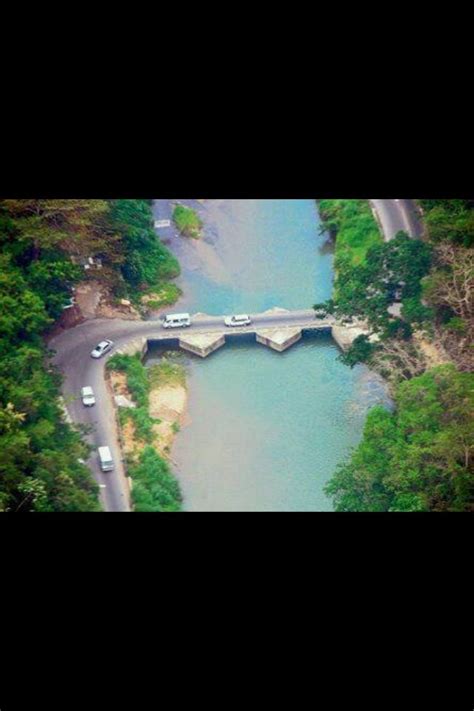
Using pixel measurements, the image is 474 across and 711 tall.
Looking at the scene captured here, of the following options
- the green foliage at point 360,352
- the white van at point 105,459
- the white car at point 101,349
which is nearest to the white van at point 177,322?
the white car at point 101,349

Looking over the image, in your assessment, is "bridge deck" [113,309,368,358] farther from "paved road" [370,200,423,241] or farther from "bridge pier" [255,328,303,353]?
"paved road" [370,200,423,241]

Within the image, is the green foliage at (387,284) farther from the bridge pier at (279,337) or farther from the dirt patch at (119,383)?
the dirt patch at (119,383)

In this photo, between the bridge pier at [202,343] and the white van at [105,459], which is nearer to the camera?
the white van at [105,459]

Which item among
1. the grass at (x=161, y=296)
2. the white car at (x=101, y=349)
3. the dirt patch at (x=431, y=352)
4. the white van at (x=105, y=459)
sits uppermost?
the grass at (x=161, y=296)

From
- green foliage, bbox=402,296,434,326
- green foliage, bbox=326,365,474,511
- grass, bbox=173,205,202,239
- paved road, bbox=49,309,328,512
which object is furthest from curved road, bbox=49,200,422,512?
green foliage, bbox=326,365,474,511

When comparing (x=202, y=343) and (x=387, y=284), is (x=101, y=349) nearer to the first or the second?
(x=202, y=343)

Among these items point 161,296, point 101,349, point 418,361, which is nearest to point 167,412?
point 101,349
